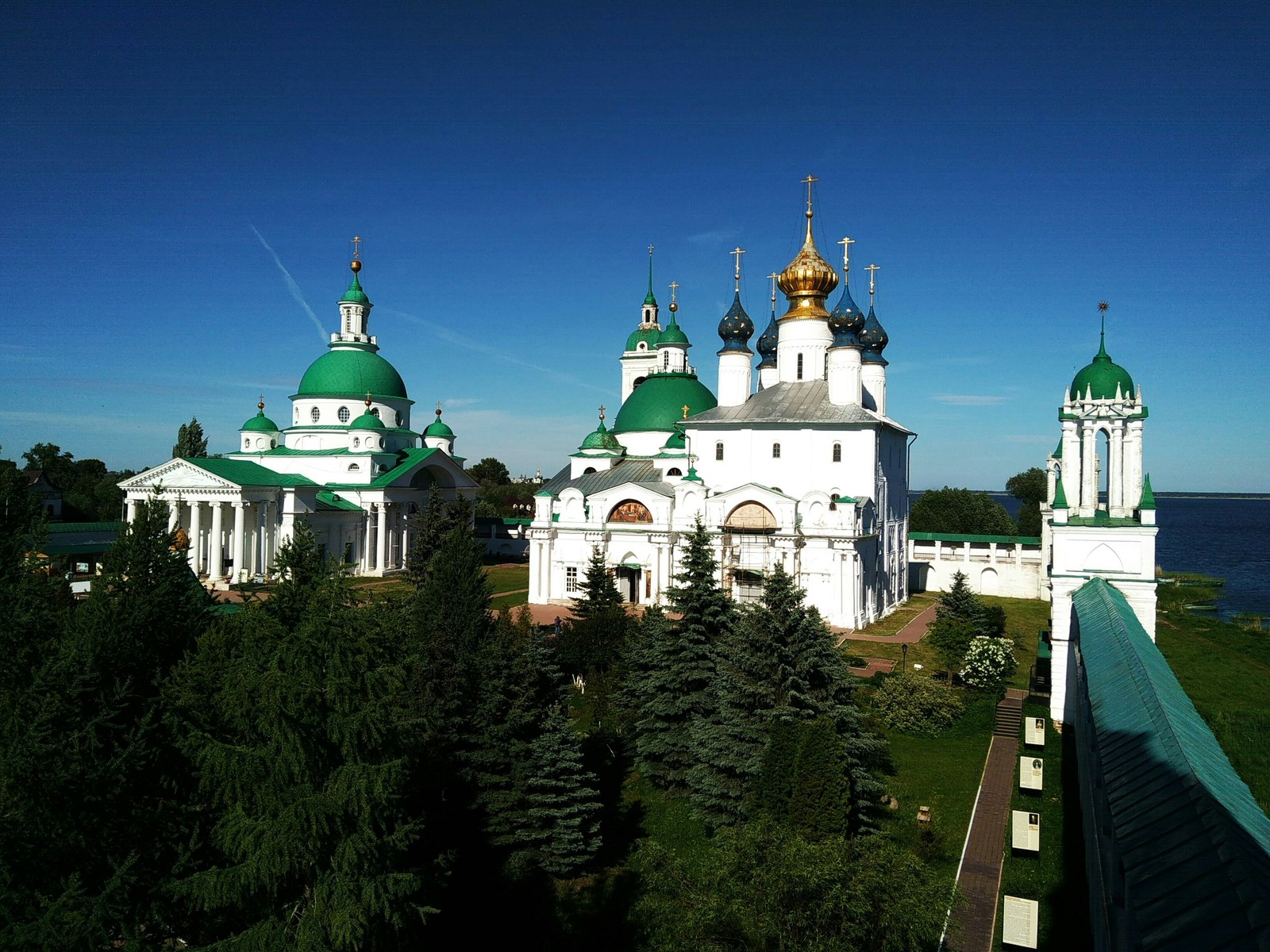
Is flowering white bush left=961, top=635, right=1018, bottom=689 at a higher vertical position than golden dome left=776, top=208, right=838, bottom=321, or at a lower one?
lower

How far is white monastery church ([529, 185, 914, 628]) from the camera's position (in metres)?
33.1

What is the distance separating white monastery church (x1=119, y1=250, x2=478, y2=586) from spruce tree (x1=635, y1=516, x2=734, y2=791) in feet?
92.3

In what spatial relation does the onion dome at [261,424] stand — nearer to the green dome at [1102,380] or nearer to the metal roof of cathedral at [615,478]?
the metal roof of cathedral at [615,478]

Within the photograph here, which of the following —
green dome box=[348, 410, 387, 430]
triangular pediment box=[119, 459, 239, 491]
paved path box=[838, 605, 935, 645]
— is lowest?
paved path box=[838, 605, 935, 645]

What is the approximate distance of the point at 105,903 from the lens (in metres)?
8.27

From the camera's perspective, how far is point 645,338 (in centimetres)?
5344

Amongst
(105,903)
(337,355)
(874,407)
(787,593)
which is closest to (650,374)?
(874,407)

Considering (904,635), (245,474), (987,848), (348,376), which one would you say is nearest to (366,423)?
(348,376)

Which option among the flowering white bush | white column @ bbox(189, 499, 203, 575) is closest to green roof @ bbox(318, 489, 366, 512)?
white column @ bbox(189, 499, 203, 575)

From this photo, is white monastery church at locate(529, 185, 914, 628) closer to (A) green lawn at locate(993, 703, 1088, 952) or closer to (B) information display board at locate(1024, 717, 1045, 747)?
(B) information display board at locate(1024, 717, 1045, 747)

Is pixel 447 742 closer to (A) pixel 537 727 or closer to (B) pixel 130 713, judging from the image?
(A) pixel 537 727

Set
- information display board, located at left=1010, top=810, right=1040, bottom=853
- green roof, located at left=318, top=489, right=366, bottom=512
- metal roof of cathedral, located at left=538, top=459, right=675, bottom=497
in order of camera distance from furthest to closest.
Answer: green roof, located at left=318, top=489, right=366, bottom=512
metal roof of cathedral, located at left=538, top=459, right=675, bottom=497
information display board, located at left=1010, top=810, right=1040, bottom=853

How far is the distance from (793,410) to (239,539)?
26802mm

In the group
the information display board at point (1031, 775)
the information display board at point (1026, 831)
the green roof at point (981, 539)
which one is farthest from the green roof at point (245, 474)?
the information display board at point (1026, 831)
